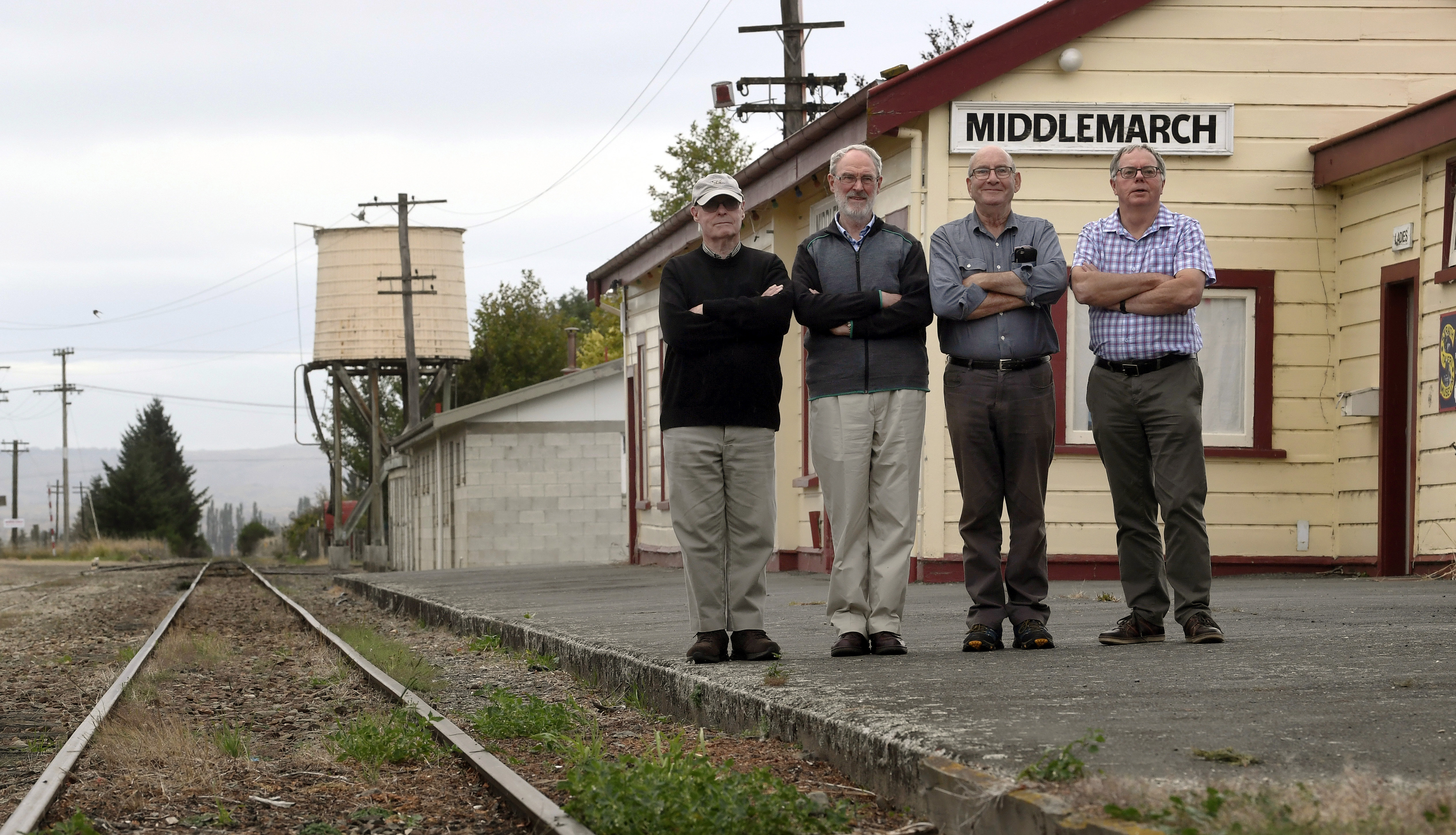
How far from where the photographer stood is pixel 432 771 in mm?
5230

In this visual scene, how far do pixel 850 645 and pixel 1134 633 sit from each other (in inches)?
44.5

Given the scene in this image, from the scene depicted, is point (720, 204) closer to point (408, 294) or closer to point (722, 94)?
point (722, 94)

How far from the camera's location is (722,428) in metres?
6.02

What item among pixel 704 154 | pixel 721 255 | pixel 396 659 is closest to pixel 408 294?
pixel 704 154

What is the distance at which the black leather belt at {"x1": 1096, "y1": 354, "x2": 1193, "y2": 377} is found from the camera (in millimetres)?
5938

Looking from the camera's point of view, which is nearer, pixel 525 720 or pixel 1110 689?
pixel 1110 689

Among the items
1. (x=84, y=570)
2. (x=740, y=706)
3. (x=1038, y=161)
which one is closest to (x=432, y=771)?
(x=740, y=706)

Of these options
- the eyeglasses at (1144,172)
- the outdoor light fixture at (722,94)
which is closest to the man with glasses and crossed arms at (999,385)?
the eyeglasses at (1144,172)

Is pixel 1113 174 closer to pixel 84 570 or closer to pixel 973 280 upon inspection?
pixel 973 280

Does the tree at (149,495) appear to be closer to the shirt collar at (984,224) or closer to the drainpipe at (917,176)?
the drainpipe at (917,176)

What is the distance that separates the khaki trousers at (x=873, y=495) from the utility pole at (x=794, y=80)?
1566cm

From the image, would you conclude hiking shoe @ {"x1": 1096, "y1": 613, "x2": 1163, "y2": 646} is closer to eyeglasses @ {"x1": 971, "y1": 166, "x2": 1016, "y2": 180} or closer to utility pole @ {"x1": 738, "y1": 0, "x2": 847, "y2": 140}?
eyeglasses @ {"x1": 971, "y1": 166, "x2": 1016, "y2": 180}

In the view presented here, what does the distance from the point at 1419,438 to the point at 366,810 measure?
8904 mm

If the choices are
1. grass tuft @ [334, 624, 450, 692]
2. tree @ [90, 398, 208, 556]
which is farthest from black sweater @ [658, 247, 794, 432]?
tree @ [90, 398, 208, 556]
